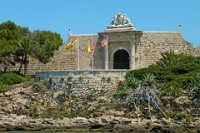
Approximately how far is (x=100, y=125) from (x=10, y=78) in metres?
11.7

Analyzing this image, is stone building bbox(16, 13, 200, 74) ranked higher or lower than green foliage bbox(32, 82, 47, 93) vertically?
higher

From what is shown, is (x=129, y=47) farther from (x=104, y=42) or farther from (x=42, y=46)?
(x=42, y=46)

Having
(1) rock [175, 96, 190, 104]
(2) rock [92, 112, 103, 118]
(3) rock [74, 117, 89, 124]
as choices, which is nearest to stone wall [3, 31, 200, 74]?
(1) rock [175, 96, 190, 104]

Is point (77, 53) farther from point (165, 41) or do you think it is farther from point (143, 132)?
point (143, 132)

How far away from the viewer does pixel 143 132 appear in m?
32.1

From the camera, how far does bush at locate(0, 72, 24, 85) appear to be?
138 feet

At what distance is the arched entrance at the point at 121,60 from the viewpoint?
43.8 meters

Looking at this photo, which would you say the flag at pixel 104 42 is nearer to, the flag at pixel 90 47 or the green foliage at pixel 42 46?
the flag at pixel 90 47

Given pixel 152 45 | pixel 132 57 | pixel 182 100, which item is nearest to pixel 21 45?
pixel 132 57

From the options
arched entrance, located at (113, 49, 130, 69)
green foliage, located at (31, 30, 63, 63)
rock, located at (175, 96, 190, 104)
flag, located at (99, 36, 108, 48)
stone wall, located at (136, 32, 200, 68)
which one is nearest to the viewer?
rock, located at (175, 96, 190, 104)

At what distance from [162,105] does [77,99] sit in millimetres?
5945

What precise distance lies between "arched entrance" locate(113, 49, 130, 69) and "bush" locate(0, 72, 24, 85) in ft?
24.3

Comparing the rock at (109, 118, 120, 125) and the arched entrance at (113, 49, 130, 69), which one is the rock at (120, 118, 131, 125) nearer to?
the rock at (109, 118, 120, 125)

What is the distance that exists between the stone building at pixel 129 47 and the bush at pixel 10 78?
15.8 ft
